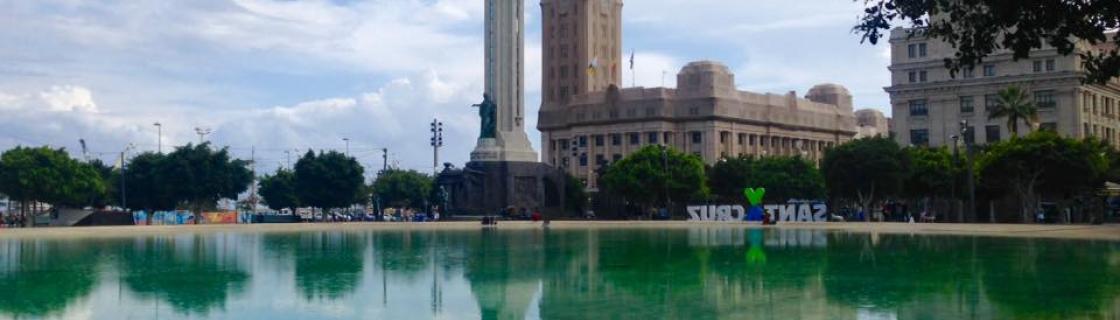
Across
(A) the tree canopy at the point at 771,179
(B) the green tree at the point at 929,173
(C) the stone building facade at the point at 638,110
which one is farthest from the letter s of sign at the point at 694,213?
(C) the stone building facade at the point at 638,110

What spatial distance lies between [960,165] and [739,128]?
79.6m

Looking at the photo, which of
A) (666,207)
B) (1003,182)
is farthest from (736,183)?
(1003,182)

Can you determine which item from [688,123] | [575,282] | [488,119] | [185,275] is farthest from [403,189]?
[575,282]

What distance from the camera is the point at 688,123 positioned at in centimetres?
14912

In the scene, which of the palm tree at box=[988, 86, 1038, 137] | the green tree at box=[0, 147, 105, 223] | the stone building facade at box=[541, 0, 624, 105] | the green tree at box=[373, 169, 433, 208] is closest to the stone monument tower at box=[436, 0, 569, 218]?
the green tree at box=[0, 147, 105, 223]

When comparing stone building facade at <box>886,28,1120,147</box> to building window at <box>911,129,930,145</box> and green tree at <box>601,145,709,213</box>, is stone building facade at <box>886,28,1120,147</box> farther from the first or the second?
green tree at <box>601,145,709,213</box>

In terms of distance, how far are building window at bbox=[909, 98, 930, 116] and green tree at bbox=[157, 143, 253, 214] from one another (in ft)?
208

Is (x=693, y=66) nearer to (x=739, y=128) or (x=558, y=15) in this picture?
(x=739, y=128)

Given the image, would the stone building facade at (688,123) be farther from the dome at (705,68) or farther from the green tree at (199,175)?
the green tree at (199,175)

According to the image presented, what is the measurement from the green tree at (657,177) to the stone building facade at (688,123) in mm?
56349

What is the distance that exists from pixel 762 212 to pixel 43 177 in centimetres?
5083

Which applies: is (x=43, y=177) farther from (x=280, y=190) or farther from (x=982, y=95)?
(x=982, y=95)

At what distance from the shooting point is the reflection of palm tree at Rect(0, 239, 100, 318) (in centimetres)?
1912

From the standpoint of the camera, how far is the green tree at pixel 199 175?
273 feet
